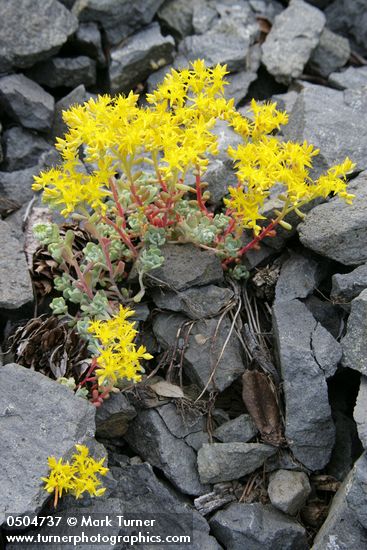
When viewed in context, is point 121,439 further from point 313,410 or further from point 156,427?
point 313,410

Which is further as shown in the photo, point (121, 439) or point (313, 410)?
point (121, 439)

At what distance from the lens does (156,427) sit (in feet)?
12.5

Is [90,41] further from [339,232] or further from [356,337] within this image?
[356,337]

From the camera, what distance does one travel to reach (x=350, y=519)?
129 inches

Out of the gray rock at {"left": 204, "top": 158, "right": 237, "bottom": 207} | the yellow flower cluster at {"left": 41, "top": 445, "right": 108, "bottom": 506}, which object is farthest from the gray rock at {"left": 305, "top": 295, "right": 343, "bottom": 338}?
the yellow flower cluster at {"left": 41, "top": 445, "right": 108, "bottom": 506}

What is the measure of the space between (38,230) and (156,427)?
3.92 ft

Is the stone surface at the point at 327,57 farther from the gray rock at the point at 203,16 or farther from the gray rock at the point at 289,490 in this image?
the gray rock at the point at 289,490

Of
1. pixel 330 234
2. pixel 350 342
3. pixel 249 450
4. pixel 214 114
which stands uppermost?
pixel 214 114

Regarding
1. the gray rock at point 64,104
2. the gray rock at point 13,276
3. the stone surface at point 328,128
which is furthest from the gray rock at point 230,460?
the gray rock at point 64,104

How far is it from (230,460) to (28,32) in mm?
3230

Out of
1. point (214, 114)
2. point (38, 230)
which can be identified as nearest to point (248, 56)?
point (214, 114)

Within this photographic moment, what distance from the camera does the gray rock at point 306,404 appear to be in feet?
12.0

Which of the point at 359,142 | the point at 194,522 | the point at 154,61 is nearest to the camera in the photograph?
the point at 194,522

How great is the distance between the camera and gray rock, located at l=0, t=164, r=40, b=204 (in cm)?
480
